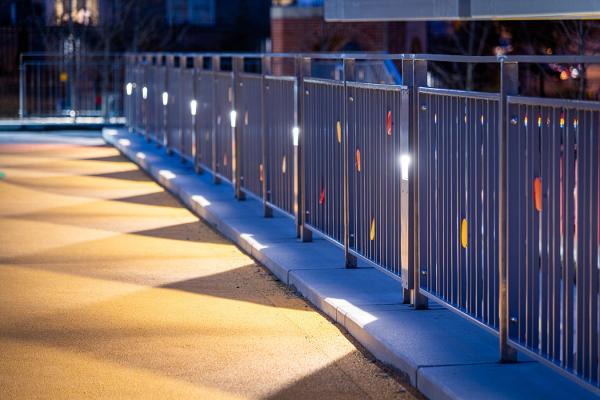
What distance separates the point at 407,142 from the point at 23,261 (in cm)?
436

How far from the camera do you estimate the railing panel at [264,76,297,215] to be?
11578mm

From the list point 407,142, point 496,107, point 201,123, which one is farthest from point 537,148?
point 201,123

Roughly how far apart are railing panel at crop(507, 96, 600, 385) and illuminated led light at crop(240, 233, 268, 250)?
4.77 m

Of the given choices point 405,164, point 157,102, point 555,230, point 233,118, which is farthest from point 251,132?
point 157,102

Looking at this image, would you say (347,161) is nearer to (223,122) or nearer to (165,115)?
(223,122)

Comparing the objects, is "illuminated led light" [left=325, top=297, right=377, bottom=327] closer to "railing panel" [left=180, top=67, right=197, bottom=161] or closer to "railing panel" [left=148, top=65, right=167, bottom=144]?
"railing panel" [left=180, top=67, right=197, bottom=161]

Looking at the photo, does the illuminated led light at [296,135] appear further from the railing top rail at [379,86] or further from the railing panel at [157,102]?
the railing panel at [157,102]

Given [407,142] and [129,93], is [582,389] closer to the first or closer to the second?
[407,142]

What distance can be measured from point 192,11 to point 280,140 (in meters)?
42.7

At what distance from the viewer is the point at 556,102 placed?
5680 mm

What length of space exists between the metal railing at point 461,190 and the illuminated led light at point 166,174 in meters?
4.88

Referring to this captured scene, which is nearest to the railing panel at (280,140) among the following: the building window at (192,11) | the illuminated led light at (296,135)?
the illuminated led light at (296,135)

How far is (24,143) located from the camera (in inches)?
1048

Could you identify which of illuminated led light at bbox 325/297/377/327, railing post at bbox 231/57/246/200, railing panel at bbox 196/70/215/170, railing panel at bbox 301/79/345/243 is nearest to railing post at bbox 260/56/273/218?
railing post at bbox 231/57/246/200
